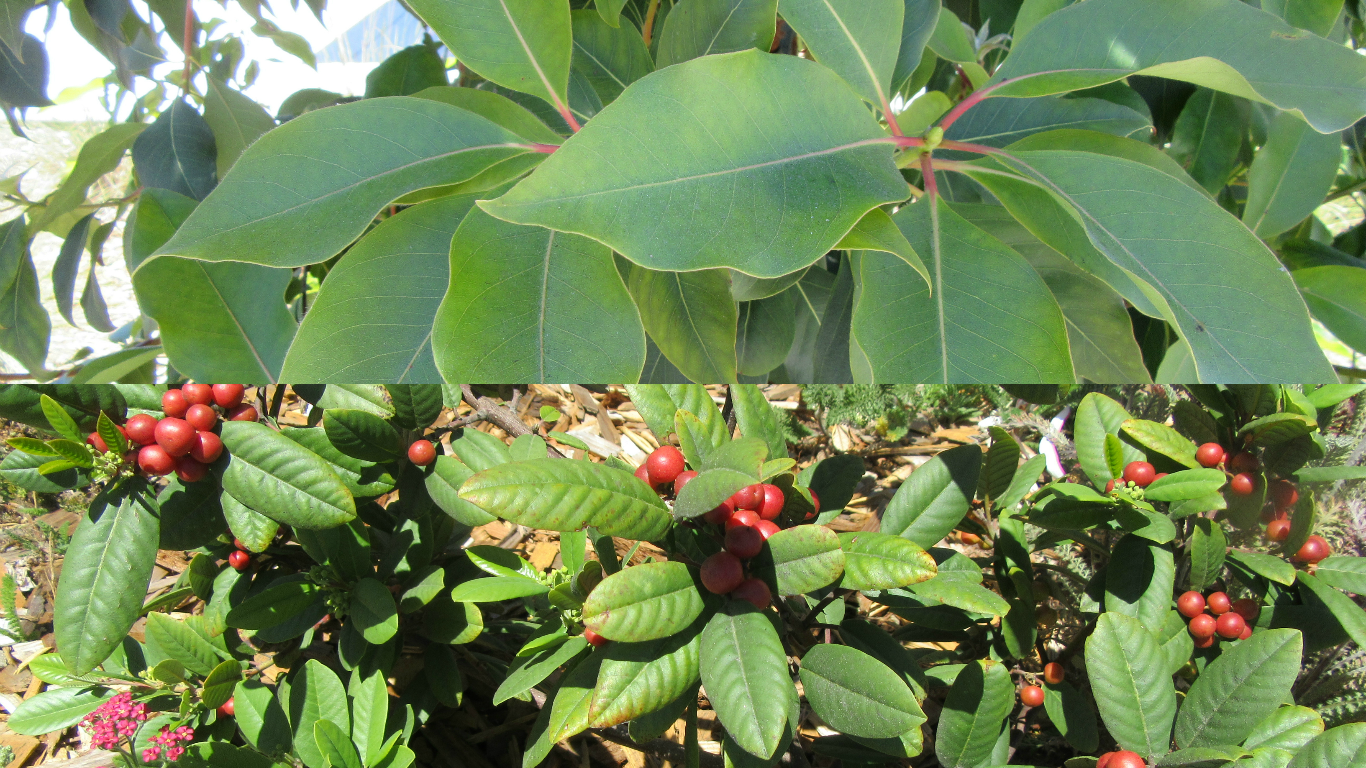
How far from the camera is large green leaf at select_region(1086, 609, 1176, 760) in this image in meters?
0.65

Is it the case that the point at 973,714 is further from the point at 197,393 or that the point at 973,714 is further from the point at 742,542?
the point at 197,393

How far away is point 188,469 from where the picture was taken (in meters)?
0.70

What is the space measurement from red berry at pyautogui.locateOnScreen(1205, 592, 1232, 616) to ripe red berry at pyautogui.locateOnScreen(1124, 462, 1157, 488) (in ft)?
0.45

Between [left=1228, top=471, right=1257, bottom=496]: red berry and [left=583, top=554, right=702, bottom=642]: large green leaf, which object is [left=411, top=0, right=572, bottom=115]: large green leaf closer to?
[left=583, top=554, right=702, bottom=642]: large green leaf

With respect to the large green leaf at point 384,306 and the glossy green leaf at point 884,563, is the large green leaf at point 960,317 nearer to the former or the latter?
the glossy green leaf at point 884,563

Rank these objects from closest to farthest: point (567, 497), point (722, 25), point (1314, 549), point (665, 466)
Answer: point (567, 497) → point (665, 466) → point (1314, 549) → point (722, 25)

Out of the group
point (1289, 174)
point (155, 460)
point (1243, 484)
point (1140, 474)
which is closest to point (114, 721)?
point (155, 460)

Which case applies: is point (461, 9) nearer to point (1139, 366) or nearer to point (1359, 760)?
point (1139, 366)

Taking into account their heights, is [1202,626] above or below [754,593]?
below

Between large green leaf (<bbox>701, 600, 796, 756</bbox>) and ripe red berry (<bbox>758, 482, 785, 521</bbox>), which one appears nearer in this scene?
large green leaf (<bbox>701, 600, 796, 756</bbox>)

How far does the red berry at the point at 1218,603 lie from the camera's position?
752 mm

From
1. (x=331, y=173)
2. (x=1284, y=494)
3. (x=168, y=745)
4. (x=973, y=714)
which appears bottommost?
(x=168, y=745)

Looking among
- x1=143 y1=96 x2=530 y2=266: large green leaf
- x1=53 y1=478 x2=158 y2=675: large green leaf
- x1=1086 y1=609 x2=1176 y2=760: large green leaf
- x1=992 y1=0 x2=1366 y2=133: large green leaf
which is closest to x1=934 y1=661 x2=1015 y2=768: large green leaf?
x1=1086 y1=609 x2=1176 y2=760: large green leaf

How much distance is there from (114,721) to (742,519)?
2.41ft
